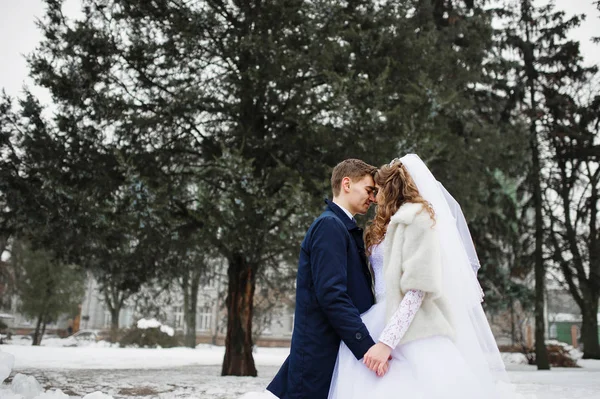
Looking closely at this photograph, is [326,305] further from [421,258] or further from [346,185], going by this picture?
[346,185]

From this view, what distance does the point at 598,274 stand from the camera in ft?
58.1

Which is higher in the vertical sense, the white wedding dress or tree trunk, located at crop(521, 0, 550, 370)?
tree trunk, located at crop(521, 0, 550, 370)

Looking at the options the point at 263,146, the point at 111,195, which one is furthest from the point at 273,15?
the point at 111,195

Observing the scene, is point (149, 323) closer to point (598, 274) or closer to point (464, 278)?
point (598, 274)

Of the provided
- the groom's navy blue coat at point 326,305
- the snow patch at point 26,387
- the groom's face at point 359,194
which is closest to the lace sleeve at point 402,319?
the groom's navy blue coat at point 326,305

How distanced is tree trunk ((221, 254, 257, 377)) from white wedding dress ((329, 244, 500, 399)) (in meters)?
9.08

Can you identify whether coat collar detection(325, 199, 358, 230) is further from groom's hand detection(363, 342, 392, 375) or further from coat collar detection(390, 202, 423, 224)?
groom's hand detection(363, 342, 392, 375)

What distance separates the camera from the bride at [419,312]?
271 cm

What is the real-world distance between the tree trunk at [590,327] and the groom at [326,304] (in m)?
20.0

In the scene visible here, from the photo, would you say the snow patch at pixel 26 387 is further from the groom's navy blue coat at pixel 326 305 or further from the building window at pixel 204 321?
the building window at pixel 204 321

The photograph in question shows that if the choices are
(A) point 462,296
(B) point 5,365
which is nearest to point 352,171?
(A) point 462,296

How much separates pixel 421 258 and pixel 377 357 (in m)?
0.58

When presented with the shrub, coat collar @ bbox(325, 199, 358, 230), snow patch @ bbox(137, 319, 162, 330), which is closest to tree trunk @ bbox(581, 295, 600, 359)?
the shrub

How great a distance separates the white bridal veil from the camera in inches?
114
